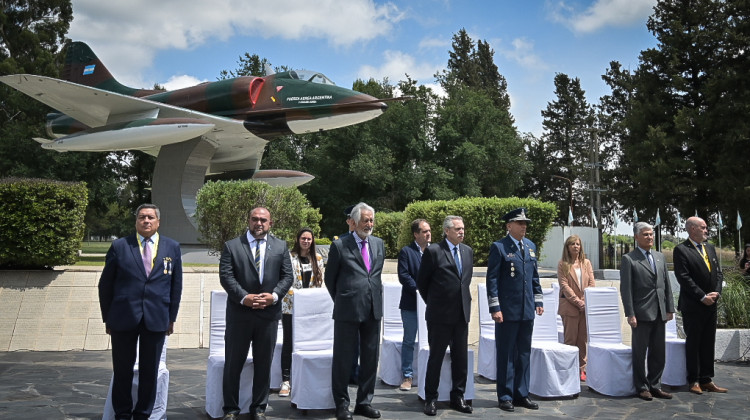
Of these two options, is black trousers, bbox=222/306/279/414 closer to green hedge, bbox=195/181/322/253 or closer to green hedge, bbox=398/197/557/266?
green hedge, bbox=195/181/322/253

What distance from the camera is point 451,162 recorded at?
120 ft

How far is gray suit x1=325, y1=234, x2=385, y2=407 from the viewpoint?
523 cm

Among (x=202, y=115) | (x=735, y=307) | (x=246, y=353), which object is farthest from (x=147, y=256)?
(x=202, y=115)

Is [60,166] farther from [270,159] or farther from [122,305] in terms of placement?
[122,305]

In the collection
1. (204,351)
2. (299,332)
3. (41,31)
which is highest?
(41,31)

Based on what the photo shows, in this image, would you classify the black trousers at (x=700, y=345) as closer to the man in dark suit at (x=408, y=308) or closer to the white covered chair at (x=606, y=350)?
the white covered chair at (x=606, y=350)

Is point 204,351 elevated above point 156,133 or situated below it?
below

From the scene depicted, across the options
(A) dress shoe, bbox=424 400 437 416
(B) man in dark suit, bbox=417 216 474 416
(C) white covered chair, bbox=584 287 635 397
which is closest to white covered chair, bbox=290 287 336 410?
(A) dress shoe, bbox=424 400 437 416

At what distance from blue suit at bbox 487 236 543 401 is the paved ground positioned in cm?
29

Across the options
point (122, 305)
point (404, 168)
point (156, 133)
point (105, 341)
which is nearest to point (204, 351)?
point (105, 341)

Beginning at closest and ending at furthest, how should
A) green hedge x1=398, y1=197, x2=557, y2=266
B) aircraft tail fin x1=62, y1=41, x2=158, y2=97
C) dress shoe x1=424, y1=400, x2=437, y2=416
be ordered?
dress shoe x1=424, y1=400, x2=437, y2=416
green hedge x1=398, y1=197, x2=557, y2=266
aircraft tail fin x1=62, y1=41, x2=158, y2=97

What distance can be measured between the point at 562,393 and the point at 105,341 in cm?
685

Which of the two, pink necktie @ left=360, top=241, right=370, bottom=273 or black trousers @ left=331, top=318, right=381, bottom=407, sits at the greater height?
pink necktie @ left=360, top=241, right=370, bottom=273

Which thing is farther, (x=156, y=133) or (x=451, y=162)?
(x=451, y=162)
